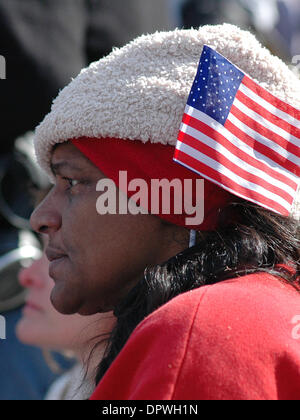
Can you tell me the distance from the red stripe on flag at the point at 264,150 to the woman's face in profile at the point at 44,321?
1.11 meters

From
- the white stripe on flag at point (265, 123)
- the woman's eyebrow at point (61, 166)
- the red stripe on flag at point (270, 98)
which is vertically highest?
the red stripe on flag at point (270, 98)

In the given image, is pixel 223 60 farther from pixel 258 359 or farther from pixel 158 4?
pixel 158 4

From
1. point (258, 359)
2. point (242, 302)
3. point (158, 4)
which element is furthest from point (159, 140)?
point (158, 4)

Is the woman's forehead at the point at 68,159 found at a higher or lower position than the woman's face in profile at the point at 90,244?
higher

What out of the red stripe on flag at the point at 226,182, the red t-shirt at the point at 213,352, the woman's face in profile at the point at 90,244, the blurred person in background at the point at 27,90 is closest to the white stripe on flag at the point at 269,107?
the red stripe on flag at the point at 226,182

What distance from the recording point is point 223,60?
62.6 inches

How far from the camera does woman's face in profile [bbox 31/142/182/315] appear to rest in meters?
1.62

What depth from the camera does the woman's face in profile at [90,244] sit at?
1.62 meters

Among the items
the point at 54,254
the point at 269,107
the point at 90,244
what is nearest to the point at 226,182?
the point at 269,107

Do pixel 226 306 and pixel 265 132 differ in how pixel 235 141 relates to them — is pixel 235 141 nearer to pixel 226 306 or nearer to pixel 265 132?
pixel 265 132

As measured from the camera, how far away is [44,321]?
2.77 meters

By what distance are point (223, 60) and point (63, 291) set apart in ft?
2.16

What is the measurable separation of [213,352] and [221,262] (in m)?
0.32

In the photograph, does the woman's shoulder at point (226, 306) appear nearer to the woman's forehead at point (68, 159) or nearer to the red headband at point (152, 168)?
the red headband at point (152, 168)
